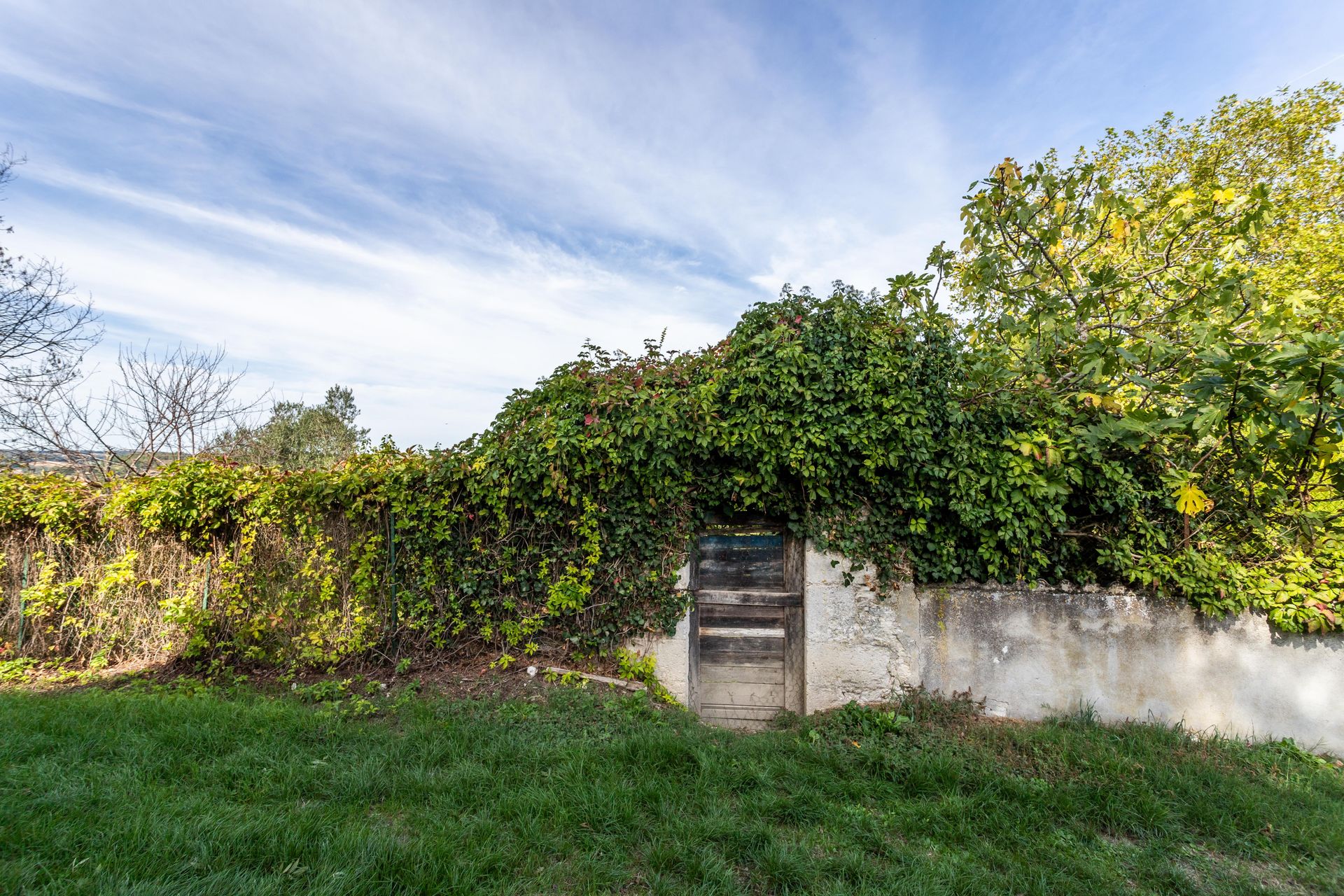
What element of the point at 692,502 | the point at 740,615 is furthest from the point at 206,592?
the point at 740,615

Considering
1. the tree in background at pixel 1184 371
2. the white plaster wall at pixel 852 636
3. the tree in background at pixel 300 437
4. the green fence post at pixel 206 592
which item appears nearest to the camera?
the tree in background at pixel 1184 371

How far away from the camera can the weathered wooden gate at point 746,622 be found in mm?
6270

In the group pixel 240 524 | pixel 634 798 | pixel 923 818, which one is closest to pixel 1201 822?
pixel 923 818

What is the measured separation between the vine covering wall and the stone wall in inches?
9.6

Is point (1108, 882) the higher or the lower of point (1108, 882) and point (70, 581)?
the lower

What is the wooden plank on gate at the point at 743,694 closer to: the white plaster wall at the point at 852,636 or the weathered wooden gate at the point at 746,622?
the weathered wooden gate at the point at 746,622

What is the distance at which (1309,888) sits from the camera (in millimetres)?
3322

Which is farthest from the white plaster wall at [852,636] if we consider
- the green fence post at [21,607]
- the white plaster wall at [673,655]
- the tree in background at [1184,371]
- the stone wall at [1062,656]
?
the green fence post at [21,607]

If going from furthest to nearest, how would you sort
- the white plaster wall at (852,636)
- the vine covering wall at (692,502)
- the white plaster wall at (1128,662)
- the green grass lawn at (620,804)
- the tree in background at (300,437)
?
the tree in background at (300,437), the white plaster wall at (852,636), the vine covering wall at (692,502), the white plaster wall at (1128,662), the green grass lawn at (620,804)

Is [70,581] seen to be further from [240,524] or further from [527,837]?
[527,837]

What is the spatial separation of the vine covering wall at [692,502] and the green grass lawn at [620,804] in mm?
1236

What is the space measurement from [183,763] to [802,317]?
606 cm

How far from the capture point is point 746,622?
635 cm

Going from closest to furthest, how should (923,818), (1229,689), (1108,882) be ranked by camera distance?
(1108,882), (923,818), (1229,689)
